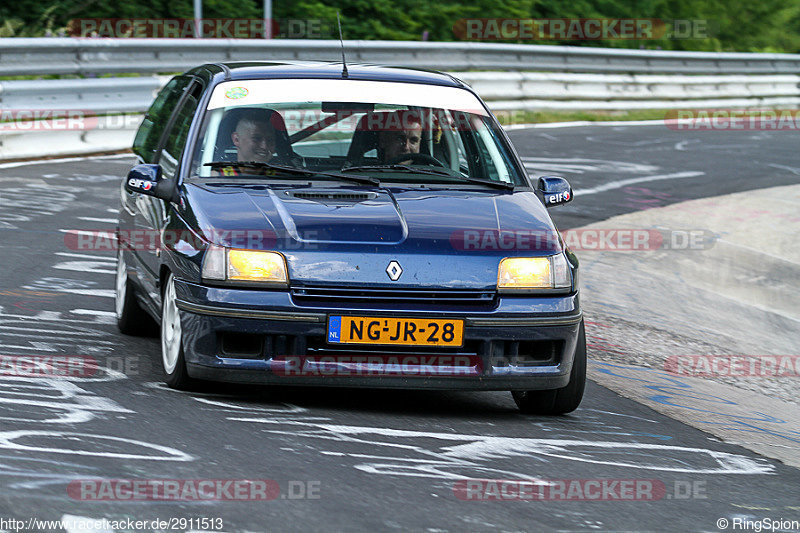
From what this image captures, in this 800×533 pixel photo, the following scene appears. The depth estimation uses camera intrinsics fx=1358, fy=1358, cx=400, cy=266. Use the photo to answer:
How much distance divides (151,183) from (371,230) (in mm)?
1378

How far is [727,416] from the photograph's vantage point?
22.8 ft

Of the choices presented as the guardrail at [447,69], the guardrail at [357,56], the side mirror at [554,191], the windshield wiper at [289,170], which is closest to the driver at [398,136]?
the windshield wiper at [289,170]

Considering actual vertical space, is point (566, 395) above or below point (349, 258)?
below

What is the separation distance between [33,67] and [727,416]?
11192 mm

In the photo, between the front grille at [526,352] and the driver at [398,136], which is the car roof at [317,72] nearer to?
the driver at [398,136]

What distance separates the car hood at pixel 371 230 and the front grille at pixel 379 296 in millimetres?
36

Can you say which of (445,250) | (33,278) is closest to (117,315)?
(33,278)

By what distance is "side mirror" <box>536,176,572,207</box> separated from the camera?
6.83 m

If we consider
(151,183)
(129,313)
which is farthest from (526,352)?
(129,313)

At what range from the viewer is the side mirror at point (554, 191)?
6828 millimetres

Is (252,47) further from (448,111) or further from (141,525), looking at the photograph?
(141,525)

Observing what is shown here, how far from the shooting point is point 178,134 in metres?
7.07

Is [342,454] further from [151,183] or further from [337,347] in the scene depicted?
[151,183]

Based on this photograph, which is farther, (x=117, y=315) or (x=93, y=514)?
(x=117, y=315)
